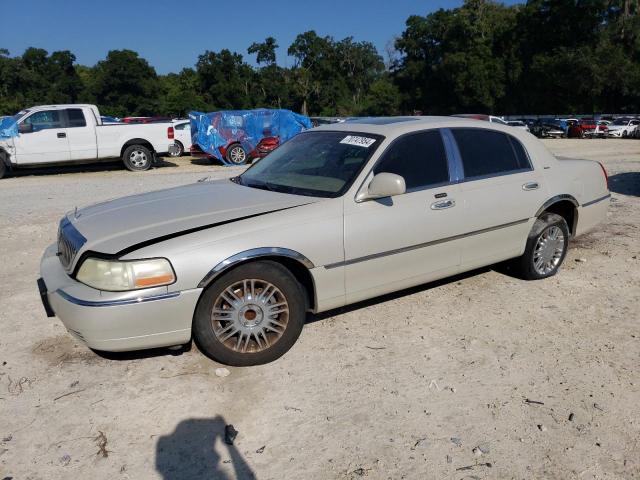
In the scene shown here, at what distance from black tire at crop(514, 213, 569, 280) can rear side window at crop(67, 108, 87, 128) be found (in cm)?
1265

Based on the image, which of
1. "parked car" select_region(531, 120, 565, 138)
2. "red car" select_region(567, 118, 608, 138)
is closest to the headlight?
"parked car" select_region(531, 120, 565, 138)

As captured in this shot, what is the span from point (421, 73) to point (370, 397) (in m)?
77.2

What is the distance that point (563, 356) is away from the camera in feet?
12.8

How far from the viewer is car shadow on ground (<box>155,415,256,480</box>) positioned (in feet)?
9.05

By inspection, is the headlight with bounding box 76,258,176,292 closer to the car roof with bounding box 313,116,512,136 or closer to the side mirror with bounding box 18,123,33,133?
the car roof with bounding box 313,116,512,136

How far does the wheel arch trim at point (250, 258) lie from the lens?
3.43 meters

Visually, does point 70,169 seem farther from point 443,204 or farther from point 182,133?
point 443,204

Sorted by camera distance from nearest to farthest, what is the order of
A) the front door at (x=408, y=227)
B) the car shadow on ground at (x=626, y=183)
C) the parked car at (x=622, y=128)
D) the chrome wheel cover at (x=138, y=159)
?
the front door at (x=408, y=227) → the car shadow on ground at (x=626, y=183) → the chrome wheel cover at (x=138, y=159) → the parked car at (x=622, y=128)

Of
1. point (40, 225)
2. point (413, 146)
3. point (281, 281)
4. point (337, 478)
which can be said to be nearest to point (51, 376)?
point (281, 281)

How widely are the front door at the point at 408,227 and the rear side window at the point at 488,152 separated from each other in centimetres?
25

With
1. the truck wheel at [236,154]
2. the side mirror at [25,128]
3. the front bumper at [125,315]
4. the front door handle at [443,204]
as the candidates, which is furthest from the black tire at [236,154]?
the front bumper at [125,315]

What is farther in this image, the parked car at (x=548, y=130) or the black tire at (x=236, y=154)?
the parked car at (x=548, y=130)

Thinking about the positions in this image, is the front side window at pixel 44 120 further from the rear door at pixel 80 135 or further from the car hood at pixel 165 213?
the car hood at pixel 165 213

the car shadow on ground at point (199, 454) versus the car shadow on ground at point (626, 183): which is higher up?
the car shadow on ground at point (626, 183)
